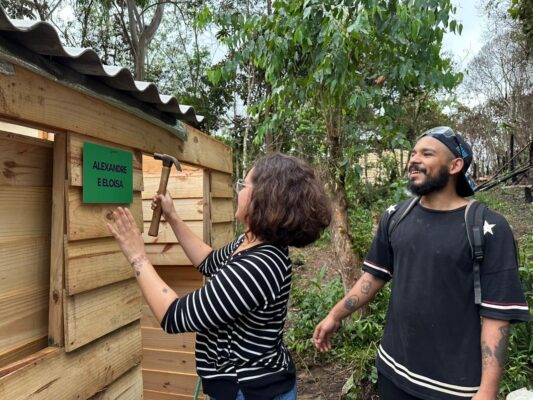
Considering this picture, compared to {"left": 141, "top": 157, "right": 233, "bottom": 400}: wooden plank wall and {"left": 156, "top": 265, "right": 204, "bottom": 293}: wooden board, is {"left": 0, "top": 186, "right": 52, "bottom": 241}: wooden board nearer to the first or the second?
{"left": 141, "top": 157, "right": 233, "bottom": 400}: wooden plank wall

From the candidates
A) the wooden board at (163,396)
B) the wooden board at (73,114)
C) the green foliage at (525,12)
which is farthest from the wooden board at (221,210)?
the green foliage at (525,12)

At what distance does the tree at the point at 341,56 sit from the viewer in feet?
10.3

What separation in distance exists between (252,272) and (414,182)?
1016 mm

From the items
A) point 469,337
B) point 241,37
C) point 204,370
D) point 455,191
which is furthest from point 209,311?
point 241,37

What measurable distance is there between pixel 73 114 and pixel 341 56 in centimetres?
219

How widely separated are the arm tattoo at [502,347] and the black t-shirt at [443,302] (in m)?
0.05

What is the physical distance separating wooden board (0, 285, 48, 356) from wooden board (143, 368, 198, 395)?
6.45 feet

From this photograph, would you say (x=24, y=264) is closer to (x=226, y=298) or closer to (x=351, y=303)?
(x=226, y=298)

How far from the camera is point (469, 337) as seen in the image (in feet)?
5.72

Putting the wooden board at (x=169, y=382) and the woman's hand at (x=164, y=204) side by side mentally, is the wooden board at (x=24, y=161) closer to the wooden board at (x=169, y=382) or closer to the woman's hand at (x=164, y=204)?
the woman's hand at (x=164, y=204)

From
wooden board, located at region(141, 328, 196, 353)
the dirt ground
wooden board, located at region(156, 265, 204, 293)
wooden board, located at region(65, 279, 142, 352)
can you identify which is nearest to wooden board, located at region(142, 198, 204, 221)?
wooden board, located at region(156, 265, 204, 293)

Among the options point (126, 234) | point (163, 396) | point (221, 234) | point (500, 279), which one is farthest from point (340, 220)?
point (126, 234)

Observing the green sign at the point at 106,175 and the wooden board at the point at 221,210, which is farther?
the wooden board at the point at 221,210

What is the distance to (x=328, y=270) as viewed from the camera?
26.2 ft
